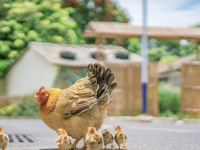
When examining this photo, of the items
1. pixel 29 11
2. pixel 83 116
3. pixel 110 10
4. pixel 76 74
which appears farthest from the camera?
pixel 110 10

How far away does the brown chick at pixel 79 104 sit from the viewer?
960 cm

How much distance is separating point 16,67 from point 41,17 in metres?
6.33

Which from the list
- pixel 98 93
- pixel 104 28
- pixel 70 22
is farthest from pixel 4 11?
pixel 98 93

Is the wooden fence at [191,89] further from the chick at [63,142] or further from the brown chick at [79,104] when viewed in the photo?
the chick at [63,142]

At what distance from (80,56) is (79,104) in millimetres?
23679

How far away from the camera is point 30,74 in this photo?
35.8m

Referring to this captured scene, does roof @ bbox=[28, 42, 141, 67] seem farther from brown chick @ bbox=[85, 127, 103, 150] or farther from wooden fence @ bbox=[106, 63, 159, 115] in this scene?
brown chick @ bbox=[85, 127, 103, 150]

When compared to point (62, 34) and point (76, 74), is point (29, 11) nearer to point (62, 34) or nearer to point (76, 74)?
point (62, 34)

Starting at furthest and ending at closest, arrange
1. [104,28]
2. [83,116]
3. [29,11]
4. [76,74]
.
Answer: [29,11], [76,74], [104,28], [83,116]

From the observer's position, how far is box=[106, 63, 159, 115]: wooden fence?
25.5 meters

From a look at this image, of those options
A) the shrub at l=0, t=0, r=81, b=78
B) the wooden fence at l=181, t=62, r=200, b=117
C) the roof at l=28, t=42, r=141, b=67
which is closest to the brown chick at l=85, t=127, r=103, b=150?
the wooden fence at l=181, t=62, r=200, b=117

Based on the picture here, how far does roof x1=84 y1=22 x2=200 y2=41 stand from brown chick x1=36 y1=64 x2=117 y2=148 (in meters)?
15.0

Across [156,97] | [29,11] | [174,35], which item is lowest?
[156,97]

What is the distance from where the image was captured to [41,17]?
4225 cm
